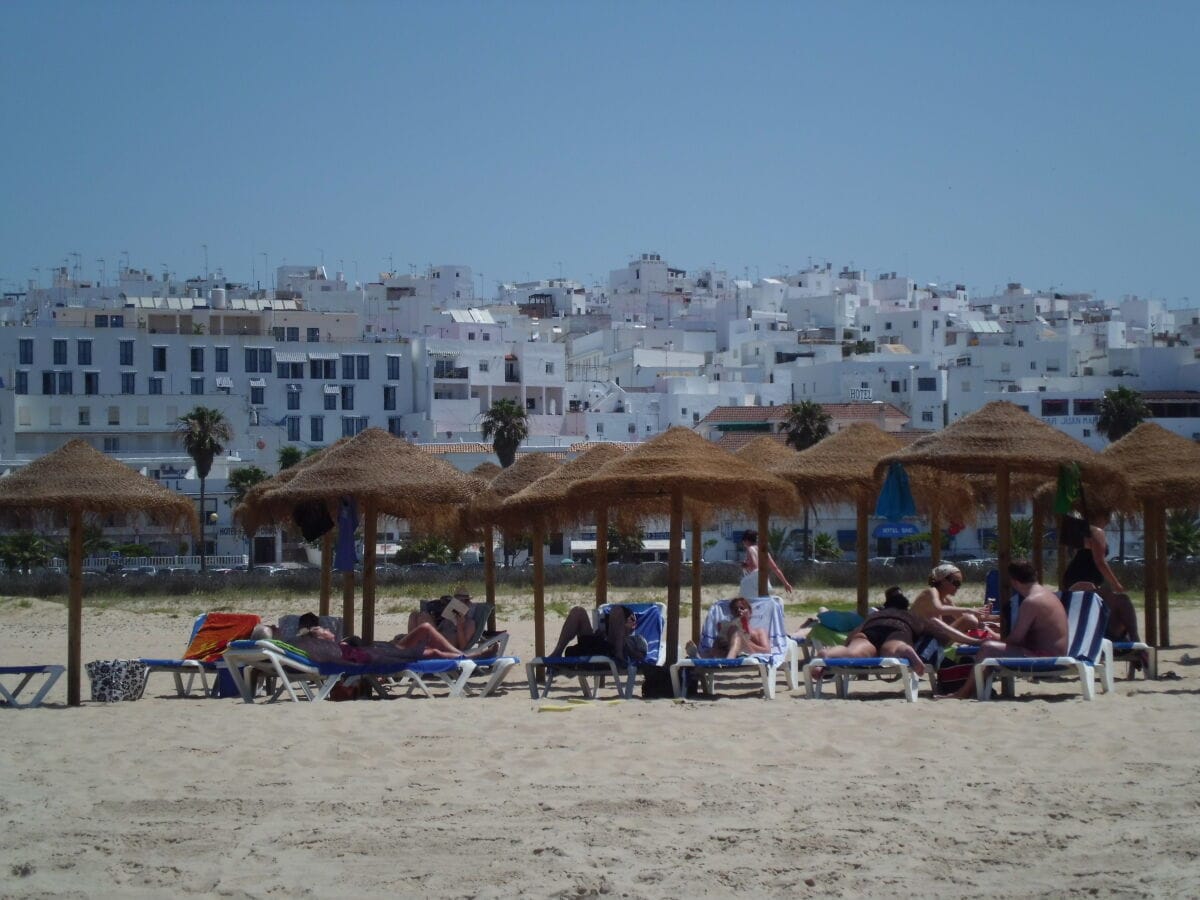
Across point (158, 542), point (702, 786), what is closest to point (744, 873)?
point (702, 786)

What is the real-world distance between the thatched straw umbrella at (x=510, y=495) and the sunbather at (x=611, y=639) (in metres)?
2.38

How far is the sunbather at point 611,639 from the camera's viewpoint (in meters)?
12.1

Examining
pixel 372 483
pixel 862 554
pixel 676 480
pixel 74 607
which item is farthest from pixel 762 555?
pixel 74 607

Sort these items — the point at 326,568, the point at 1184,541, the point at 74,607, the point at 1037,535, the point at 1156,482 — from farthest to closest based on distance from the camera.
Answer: the point at 1184,541, the point at 1037,535, the point at 326,568, the point at 1156,482, the point at 74,607

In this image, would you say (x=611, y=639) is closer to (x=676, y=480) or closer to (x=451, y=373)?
(x=676, y=480)

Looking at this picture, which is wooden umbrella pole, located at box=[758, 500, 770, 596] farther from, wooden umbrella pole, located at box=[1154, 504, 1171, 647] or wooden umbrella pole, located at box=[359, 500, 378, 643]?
wooden umbrella pole, located at box=[1154, 504, 1171, 647]

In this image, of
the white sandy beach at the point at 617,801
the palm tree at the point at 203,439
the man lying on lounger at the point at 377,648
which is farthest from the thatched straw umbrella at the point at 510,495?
the palm tree at the point at 203,439

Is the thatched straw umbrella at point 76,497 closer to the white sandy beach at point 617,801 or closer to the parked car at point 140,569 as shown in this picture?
the white sandy beach at point 617,801

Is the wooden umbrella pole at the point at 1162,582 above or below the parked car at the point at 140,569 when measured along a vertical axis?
above

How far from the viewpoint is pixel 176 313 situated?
249ft

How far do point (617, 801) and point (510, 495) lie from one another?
8772 mm

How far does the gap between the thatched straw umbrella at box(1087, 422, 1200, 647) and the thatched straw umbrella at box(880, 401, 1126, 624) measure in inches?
67.5

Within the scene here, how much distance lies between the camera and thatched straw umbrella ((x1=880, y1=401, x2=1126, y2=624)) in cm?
1194

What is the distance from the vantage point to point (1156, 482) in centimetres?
1477
